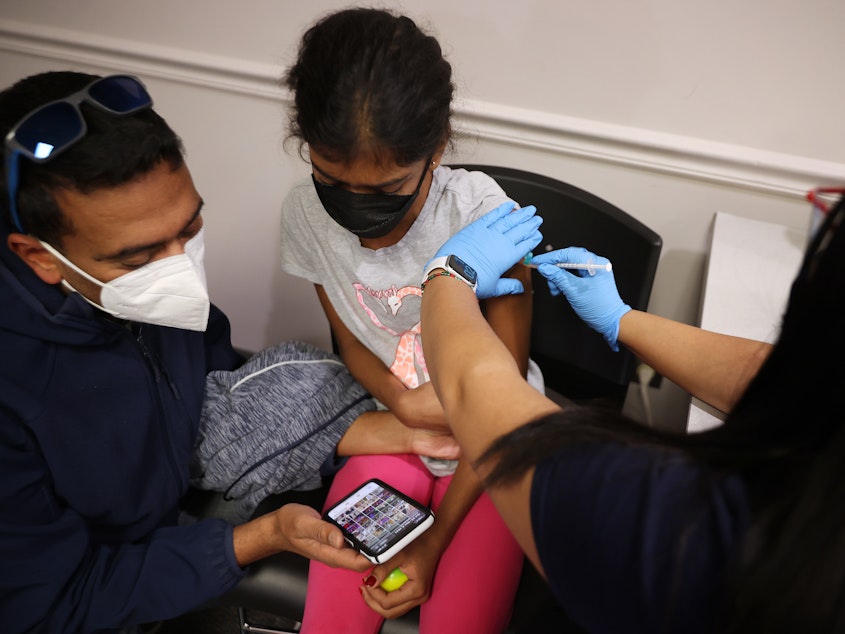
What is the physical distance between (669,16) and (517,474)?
1.11 metres

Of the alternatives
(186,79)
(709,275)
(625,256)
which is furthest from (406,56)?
(186,79)

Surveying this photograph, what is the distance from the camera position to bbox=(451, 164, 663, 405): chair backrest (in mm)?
1334

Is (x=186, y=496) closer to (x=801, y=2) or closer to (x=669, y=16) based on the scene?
(x=669, y=16)

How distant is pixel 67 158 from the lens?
2.85 ft

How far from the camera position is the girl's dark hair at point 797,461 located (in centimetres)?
53

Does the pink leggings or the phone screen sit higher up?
the phone screen

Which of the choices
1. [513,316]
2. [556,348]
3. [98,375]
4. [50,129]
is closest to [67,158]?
[50,129]

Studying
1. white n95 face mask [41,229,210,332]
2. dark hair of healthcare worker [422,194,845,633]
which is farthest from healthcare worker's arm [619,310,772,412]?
white n95 face mask [41,229,210,332]

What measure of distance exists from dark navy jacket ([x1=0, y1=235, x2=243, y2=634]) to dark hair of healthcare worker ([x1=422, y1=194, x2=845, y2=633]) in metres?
0.60

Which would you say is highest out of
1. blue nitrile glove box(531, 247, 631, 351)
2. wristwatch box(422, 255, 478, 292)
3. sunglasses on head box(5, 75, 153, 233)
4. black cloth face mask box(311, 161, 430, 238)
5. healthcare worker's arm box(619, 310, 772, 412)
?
sunglasses on head box(5, 75, 153, 233)

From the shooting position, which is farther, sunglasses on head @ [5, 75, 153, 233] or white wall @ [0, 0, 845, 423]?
white wall @ [0, 0, 845, 423]

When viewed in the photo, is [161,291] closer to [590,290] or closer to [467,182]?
[467,182]

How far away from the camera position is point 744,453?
1.99 ft

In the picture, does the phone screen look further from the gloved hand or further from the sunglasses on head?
the sunglasses on head
